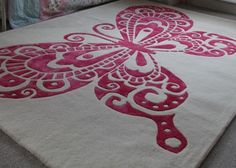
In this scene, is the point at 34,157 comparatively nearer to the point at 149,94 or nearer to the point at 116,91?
the point at 116,91

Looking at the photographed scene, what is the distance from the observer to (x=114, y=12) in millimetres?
3012

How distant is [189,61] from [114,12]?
4.01 ft

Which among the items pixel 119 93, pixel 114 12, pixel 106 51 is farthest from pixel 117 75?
pixel 114 12

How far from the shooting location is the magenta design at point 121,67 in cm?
155

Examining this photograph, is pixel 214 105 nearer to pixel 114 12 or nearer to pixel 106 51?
pixel 106 51

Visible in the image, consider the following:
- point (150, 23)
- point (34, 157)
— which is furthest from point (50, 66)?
point (150, 23)

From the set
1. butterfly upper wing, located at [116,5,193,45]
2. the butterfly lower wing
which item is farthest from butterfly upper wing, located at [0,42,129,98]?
butterfly upper wing, located at [116,5,193,45]

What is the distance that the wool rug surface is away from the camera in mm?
1248

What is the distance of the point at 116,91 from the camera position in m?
1.66

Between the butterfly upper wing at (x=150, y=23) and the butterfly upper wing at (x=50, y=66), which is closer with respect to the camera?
the butterfly upper wing at (x=50, y=66)

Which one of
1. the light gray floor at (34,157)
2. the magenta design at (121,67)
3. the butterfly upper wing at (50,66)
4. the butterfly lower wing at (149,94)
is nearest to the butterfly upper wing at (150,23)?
the magenta design at (121,67)

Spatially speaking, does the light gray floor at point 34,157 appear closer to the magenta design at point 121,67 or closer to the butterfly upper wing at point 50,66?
the magenta design at point 121,67

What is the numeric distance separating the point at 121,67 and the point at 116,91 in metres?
0.32

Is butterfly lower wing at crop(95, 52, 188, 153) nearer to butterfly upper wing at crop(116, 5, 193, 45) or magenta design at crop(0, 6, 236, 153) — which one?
magenta design at crop(0, 6, 236, 153)
